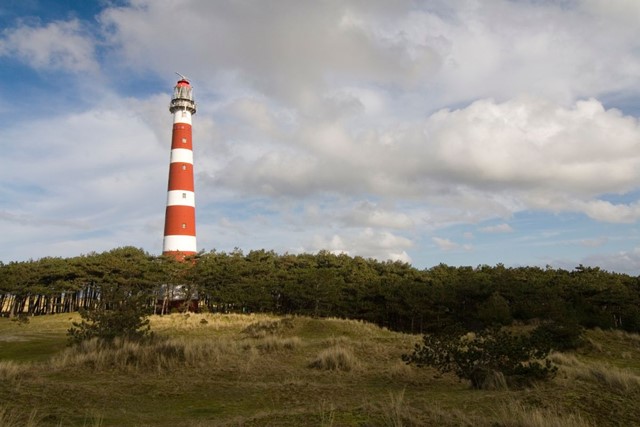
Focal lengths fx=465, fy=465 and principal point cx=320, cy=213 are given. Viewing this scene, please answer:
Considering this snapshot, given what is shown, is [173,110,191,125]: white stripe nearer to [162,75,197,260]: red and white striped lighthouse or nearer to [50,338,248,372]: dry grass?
[162,75,197,260]: red and white striped lighthouse

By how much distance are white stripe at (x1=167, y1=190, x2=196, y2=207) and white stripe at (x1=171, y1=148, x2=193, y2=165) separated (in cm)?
306

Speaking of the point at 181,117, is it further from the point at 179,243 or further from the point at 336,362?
the point at 336,362

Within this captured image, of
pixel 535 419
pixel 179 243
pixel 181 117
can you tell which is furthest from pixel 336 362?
pixel 181 117

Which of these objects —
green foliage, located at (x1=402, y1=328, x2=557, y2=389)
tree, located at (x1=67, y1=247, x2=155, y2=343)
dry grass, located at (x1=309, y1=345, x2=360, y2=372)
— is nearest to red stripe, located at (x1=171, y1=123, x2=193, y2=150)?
tree, located at (x1=67, y1=247, x2=155, y2=343)

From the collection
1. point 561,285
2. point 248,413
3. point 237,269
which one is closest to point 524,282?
point 561,285

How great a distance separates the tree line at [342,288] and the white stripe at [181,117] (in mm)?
14950

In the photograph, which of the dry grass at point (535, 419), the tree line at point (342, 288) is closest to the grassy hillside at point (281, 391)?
the dry grass at point (535, 419)

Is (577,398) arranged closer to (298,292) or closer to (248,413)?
(248,413)

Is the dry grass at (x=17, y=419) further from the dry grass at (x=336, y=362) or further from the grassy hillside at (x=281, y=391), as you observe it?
the dry grass at (x=336, y=362)

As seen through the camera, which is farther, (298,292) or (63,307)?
(63,307)

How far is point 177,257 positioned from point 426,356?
133 feet

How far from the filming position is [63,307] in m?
62.9

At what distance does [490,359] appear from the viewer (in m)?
12.1

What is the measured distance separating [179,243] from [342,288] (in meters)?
18.2
